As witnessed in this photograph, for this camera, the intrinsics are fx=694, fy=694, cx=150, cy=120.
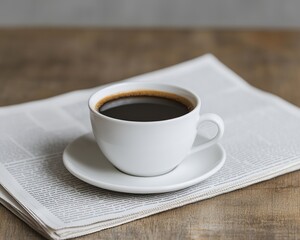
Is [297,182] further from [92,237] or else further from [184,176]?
[92,237]

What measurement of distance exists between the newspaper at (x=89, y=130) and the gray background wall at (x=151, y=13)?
1372mm

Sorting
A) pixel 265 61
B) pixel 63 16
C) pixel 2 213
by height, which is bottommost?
pixel 63 16

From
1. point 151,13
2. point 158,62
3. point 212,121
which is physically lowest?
point 151,13

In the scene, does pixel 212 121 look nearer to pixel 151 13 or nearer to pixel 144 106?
pixel 144 106

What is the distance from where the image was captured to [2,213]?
891mm

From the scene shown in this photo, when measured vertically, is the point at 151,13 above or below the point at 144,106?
below

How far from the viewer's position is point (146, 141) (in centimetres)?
89

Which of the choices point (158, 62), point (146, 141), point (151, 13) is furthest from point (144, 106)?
point (151, 13)

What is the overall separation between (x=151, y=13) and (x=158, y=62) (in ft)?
4.48

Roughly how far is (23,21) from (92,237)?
203 centimetres

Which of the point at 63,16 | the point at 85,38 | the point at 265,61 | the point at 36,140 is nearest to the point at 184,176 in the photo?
the point at 36,140

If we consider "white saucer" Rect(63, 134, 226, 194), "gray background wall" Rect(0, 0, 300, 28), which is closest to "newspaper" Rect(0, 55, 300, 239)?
"white saucer" Rect(63, 134, 226, 194)

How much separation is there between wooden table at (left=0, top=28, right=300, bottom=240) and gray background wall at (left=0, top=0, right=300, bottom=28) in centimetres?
115

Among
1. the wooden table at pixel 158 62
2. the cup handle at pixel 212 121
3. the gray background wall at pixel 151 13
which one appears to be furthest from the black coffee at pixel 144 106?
the gray background wall at pixel 151 13
